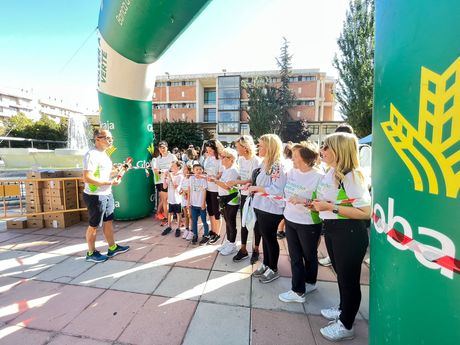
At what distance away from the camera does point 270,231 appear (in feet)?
10.6

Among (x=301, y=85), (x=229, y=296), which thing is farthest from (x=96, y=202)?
(x=301, y=85)

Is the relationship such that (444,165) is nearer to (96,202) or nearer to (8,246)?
(96,202)

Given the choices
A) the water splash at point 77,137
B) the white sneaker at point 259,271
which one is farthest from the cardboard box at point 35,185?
the water splash at point 77,137

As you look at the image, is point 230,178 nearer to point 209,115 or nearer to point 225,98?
point 225,98

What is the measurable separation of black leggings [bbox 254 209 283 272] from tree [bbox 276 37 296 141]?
27.0 metres

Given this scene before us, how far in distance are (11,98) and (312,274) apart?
9541 centimetres

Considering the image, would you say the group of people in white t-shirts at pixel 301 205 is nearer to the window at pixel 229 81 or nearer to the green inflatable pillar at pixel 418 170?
the green inflatable pillar at pixel 418 170

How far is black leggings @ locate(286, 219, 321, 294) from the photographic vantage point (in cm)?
265

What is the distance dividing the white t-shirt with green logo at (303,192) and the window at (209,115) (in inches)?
1484

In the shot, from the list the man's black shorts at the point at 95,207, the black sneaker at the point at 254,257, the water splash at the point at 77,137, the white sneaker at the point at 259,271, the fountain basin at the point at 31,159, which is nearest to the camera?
the white sneaker at the point at 259,271

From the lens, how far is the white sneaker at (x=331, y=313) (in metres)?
2.56

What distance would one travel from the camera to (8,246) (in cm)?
452

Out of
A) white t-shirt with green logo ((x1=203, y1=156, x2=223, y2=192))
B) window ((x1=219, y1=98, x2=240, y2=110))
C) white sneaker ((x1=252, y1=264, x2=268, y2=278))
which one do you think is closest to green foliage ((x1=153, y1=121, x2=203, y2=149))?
window ((x1=219, y1=98, x2=240, y2=110))

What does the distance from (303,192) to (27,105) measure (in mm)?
99245
